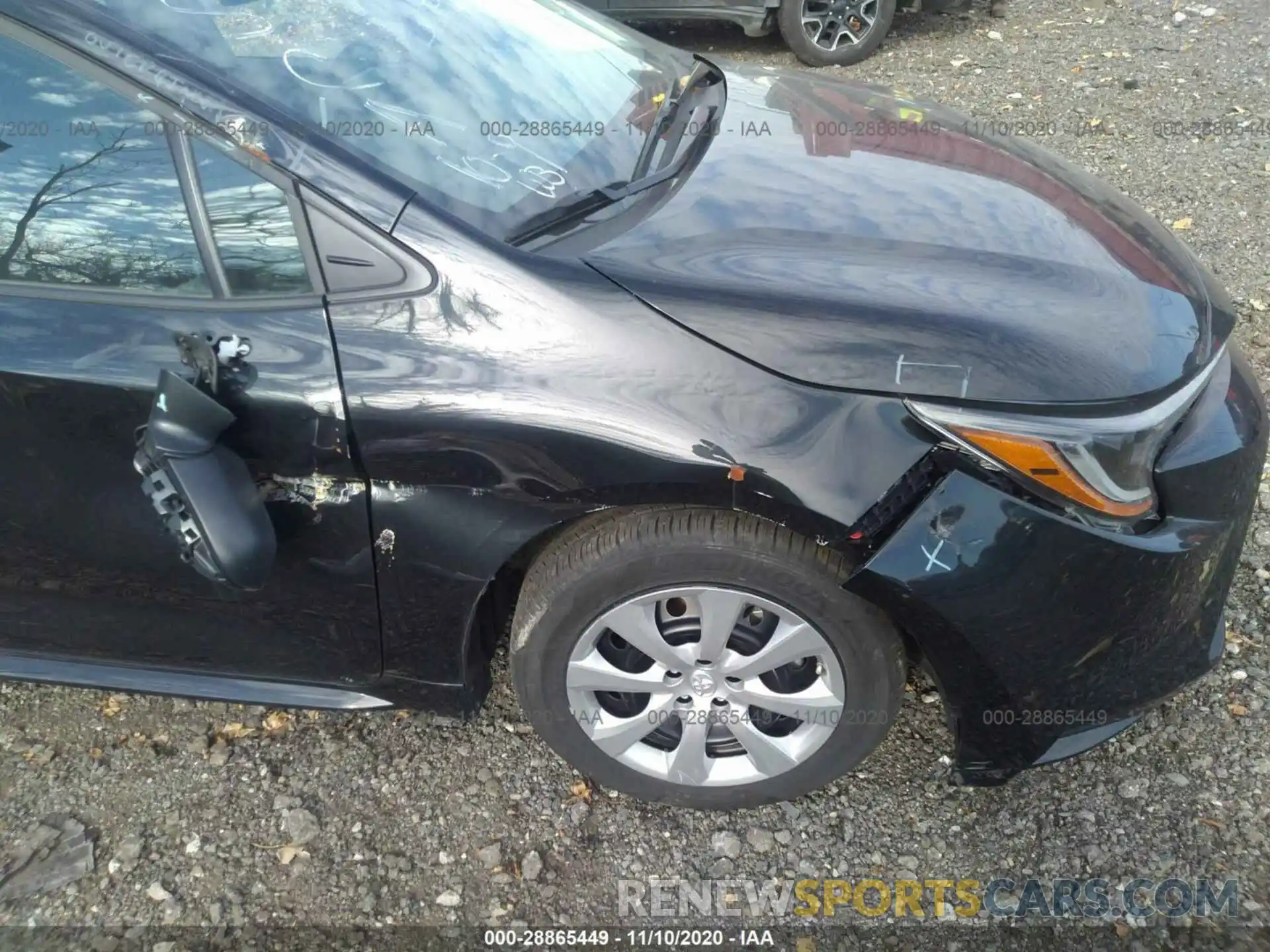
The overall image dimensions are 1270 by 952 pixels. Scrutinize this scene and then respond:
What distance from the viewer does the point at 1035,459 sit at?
1637 mm

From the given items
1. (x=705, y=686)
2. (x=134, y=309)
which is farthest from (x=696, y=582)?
(x=134, y=309)

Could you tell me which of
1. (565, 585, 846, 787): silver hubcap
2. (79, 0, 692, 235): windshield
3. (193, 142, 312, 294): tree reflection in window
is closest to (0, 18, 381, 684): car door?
(193, 142, 312, 294): tree reflection in window

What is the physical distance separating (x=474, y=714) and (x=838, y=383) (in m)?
1.10

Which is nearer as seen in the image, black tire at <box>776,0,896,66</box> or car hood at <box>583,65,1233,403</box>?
car hood at <box>583,65,1233,403</box>

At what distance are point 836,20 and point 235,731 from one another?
18.9 ft

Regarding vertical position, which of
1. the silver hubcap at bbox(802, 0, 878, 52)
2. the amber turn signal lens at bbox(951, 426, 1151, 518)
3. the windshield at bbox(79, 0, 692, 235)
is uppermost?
the windshield at bbox(79, 0, 692, 235)

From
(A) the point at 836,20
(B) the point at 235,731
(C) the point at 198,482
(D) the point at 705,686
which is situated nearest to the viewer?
(C) the point at 198,482

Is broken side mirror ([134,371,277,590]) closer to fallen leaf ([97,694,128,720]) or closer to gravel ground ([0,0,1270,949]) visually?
gravel ground ([0,0,1270,949])

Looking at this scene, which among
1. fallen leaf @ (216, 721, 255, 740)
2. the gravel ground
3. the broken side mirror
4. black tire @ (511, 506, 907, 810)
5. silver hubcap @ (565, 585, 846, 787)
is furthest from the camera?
fallen leaf @ (216, 721, 255, 740)

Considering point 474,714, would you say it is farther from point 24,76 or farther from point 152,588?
point 24,76

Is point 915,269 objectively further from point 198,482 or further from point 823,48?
point 823,48

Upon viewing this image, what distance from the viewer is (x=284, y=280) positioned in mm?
1668

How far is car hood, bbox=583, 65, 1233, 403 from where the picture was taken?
1659 mm

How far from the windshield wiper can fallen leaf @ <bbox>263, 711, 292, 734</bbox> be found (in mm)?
1424
